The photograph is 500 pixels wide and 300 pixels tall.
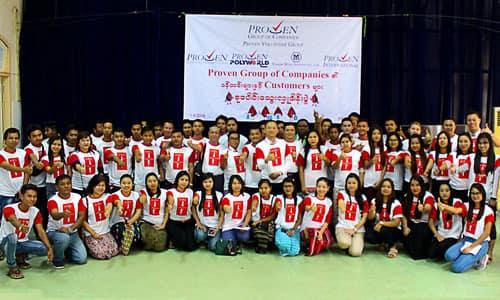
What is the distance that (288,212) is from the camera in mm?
4363

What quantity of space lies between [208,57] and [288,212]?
264 cm

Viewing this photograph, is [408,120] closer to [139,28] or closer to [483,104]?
[483,104]

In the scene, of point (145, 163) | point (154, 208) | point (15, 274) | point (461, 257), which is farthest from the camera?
point (145, 163)

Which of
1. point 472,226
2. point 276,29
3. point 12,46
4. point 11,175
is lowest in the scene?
point 472,226

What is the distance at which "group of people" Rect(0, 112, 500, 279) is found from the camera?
400cm

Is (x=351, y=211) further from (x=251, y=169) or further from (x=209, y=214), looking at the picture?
(x=209, y=214)

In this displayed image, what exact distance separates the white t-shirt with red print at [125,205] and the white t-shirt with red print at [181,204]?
28 cm

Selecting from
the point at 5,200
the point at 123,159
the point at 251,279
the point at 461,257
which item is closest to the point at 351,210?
the point at 461,257

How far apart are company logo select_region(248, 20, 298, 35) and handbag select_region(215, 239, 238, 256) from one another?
299 centimetres

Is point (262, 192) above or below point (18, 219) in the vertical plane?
above

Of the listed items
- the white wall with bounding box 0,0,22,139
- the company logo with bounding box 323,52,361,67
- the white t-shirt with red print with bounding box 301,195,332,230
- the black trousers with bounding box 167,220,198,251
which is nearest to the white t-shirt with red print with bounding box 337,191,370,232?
the white t-shirt with red print with bounding box 301,195,332,230

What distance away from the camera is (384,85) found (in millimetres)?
6461

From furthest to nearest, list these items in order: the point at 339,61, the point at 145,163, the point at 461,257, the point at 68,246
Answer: the point at 339,61, the point at 145,163, the point at 68,246, the point at 461,257

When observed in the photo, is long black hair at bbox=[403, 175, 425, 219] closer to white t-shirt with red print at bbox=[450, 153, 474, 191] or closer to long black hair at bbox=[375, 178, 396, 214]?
long black hair at bbox=[375, 178, 396, 214]
